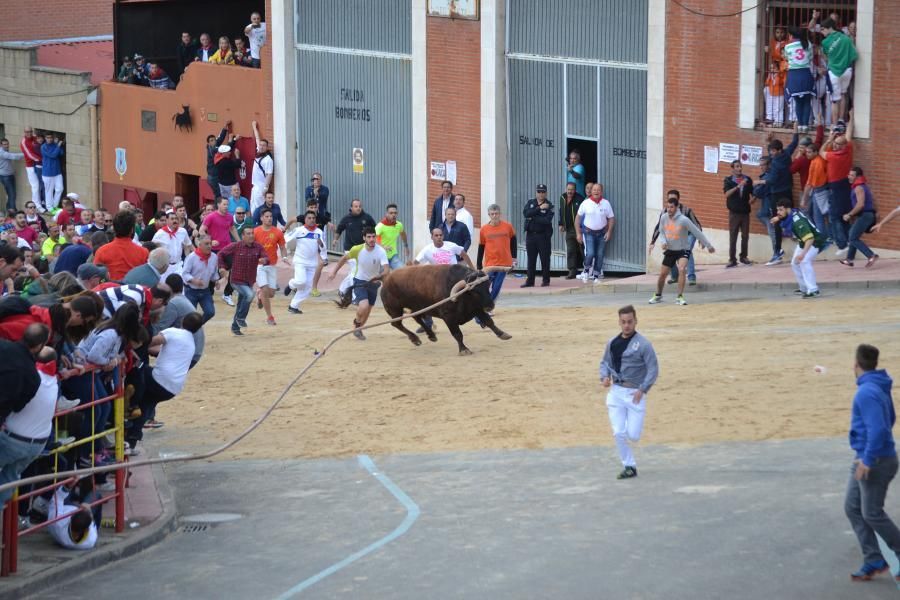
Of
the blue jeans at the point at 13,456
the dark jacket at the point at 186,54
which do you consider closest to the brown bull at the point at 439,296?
the blue jeans at the point at 13,456

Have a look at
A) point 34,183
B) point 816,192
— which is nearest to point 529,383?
point 816,192

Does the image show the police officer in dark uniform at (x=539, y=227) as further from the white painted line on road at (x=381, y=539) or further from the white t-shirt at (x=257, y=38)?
the white painted line on road at (x=381, y=539)

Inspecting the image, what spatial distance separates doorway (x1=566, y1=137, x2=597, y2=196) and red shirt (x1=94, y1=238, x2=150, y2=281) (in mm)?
12677

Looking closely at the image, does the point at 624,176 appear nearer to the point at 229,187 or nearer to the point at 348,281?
the point at 348,281

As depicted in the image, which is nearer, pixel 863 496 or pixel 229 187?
pixel 863 496

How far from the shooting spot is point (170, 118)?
37000mm

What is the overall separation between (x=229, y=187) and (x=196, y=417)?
58.9 feet

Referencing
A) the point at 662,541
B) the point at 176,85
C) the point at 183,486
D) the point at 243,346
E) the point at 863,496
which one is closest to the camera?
the point at 863,496

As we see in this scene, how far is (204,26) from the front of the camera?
39.2 meters

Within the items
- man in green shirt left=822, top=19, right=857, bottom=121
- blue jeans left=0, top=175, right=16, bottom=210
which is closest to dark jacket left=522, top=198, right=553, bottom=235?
man in green shirt left=822, top=19, right=857, bottom=121

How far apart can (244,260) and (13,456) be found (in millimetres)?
11002

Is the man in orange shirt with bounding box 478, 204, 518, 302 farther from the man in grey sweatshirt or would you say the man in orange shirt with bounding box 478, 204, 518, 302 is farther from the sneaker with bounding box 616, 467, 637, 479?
the sneaker with bounding box 616, 467, 637, 479

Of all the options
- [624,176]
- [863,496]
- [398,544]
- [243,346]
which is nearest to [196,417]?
[243,346]

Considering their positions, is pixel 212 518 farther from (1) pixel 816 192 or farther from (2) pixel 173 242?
(1) pixel 816 192
